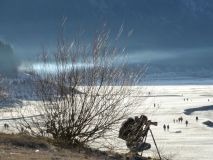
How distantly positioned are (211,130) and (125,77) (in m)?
54.2

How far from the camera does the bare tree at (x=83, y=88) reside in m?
18.9

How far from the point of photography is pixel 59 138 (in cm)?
1945

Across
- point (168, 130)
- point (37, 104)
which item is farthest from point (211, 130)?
point (37, 104)

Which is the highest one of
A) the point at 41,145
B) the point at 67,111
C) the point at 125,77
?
the point at 125,77

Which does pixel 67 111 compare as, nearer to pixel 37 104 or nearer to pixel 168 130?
pixel 37 104

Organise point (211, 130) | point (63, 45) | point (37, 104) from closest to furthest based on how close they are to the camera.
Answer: point (63, 45), point (37, 104), point (211, 130)

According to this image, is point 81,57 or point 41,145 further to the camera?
point 81,57

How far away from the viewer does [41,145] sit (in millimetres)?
17281

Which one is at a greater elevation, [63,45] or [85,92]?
[63,45]

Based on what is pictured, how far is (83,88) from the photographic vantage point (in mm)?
19078

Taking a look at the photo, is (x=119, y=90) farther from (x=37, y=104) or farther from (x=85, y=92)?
(x=37, y=104)

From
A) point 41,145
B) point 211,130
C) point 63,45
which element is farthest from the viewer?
point 211,130

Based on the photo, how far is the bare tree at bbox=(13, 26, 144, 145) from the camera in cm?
1892

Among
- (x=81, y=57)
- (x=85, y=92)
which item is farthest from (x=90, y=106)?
(x=81, y=57)
